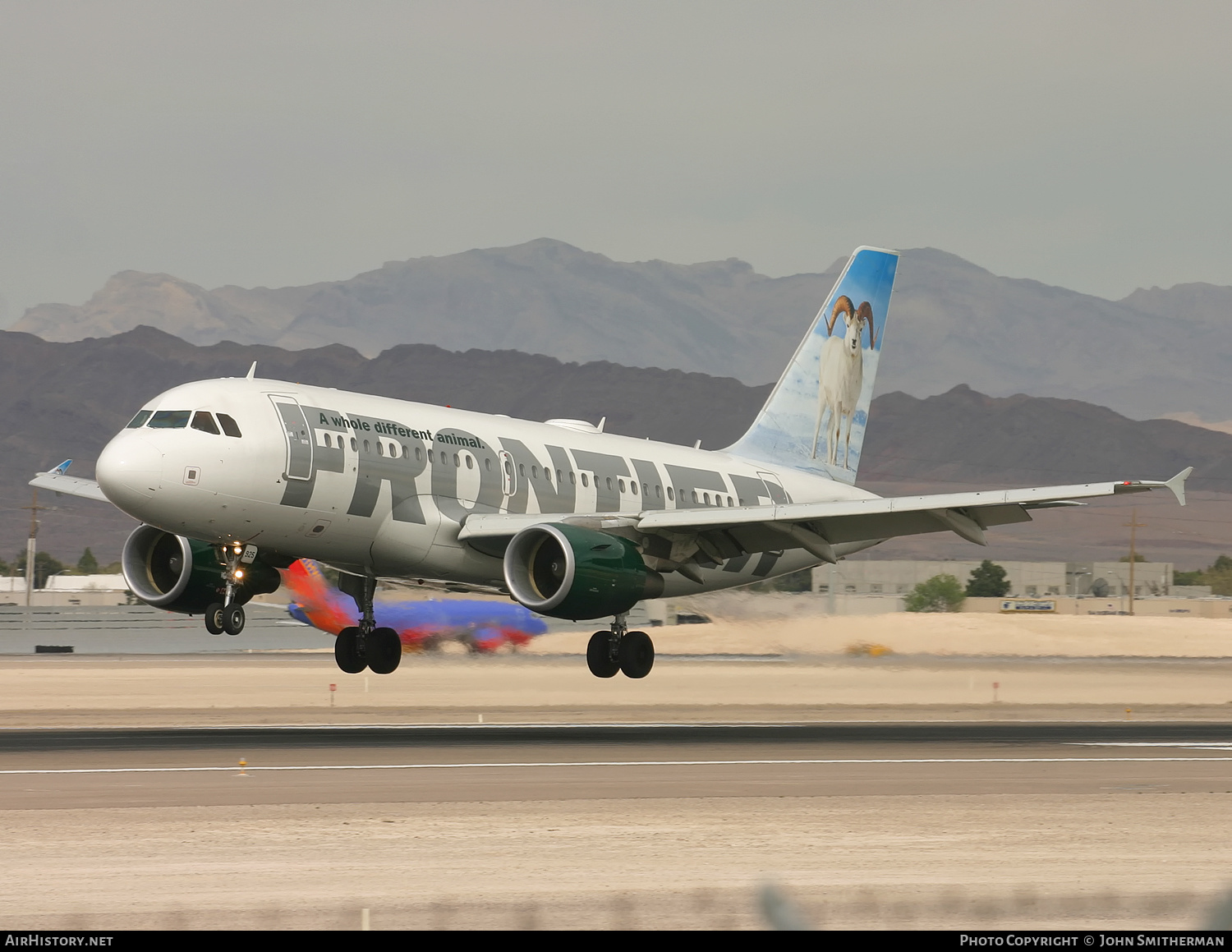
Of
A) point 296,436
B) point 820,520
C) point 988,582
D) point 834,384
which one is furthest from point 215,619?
point 988,582

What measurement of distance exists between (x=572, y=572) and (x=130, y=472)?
816 centimetres

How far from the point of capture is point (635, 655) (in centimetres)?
3475

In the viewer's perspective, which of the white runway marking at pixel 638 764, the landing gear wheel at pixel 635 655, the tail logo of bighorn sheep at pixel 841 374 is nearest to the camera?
the white runway marking at pixel 638 764

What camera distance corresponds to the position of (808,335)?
146 ft

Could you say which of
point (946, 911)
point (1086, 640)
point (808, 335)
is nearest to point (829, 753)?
point (946, 911)

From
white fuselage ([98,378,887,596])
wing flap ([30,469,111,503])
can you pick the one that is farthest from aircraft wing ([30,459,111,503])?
white fuselage ([98,378,887,596])

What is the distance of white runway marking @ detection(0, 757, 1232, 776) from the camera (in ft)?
82.1

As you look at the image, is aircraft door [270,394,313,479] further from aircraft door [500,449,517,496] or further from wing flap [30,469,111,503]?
wing flap [30,469,111,503]

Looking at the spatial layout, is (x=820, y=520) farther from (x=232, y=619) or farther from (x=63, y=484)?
(x=63, y=484)

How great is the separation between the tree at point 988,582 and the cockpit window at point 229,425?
127 metres

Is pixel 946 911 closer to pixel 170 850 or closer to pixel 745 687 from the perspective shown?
pixel 170 850

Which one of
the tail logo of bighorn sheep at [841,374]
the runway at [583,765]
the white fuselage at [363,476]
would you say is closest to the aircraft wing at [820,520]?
the white fuselage at [363,476]

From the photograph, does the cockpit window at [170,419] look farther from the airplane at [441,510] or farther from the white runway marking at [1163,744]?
the white runway marking at [1163,744]

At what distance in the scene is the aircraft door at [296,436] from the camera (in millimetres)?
30625
